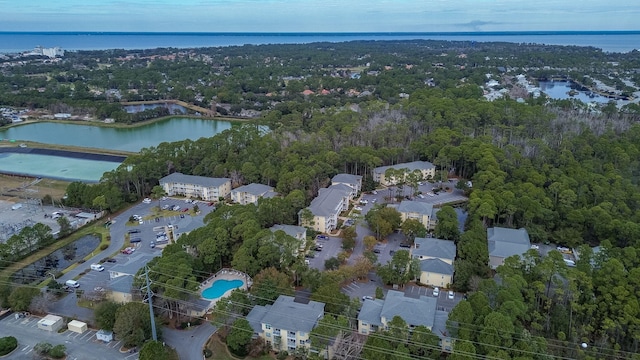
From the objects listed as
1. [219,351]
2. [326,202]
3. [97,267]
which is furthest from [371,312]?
[97,267]

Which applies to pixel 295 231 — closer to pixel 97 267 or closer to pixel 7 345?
pixel 97 267

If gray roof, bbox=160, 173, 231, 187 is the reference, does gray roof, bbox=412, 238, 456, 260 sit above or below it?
below

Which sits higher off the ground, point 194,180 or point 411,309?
point 194,180

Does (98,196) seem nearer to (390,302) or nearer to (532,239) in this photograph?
(390,302)

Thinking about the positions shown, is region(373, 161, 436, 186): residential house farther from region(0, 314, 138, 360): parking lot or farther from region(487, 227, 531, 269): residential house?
region(0, 314, 138, 360): parking lot

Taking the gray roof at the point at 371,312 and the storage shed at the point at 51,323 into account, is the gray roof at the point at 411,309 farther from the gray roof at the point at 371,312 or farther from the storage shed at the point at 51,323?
the storage shed at the point at 51,323

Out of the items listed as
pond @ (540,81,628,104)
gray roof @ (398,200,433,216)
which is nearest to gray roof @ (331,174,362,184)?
gray roof @ (398,200,433,216)

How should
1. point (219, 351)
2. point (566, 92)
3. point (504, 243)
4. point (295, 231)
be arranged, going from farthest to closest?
point (566, 92), point (295, 231), point (504, 243), point (219, 351)

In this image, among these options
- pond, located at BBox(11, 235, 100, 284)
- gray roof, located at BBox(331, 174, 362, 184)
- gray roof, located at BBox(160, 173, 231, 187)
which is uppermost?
gray roof, located at BBox(331, 174, 362, 184)
